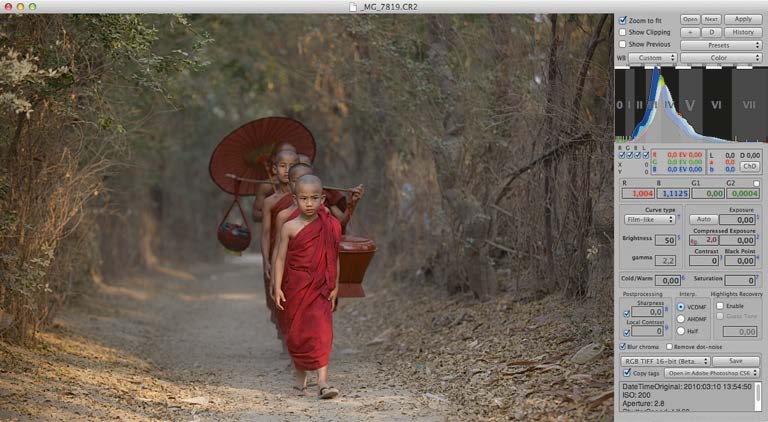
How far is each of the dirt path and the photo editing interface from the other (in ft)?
5.83

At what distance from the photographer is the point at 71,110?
732cm

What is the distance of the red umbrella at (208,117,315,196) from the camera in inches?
360

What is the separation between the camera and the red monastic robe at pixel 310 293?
24.3 feet

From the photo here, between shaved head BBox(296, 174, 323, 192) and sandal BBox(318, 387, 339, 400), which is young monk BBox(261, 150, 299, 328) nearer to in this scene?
shaved head BBox(296, 174, 323, 192)

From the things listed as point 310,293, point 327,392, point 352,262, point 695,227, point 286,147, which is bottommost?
point 327,392

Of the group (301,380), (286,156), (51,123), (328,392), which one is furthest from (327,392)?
(51,123)

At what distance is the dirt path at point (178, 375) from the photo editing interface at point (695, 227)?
178 cm

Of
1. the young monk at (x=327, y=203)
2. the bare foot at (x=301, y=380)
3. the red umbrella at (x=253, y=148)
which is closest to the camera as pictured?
the bare foot at (x=301, y=380)

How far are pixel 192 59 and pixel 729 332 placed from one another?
454 cm

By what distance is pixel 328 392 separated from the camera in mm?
7195

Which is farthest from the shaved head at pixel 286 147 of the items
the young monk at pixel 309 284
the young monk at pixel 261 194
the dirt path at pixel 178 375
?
the dirt path at pixel 178 375

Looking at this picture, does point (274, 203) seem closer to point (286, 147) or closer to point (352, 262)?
point (286, 147)

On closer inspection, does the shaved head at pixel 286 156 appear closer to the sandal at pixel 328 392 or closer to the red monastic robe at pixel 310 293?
the red monastic robe at pixel 310 293

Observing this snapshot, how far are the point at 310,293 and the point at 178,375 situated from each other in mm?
2062
